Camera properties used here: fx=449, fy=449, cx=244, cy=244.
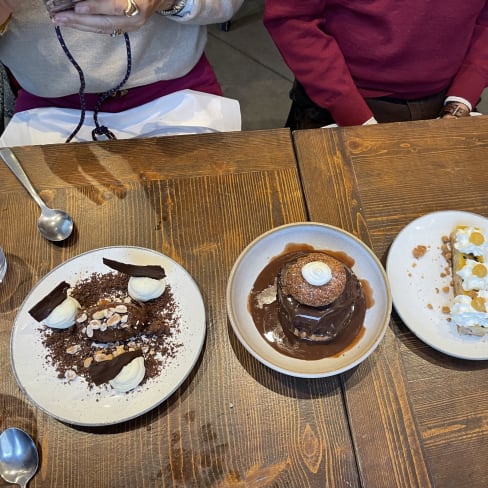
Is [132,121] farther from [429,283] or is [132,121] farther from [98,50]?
[429,283]

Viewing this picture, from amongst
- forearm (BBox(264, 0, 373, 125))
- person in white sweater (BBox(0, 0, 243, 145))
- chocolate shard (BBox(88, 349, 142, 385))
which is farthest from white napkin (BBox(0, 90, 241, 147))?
chocolate shard (BBox(88, 349, 142, 385))

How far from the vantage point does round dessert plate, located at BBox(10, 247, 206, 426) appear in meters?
0.87

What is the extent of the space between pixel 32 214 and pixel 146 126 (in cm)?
49

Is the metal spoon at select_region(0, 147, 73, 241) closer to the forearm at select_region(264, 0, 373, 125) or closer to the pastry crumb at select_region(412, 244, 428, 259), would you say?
the pastry crumb at select_region(412, 244, 428, 259)

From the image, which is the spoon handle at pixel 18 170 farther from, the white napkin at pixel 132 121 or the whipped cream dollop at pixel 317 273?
the whipped cream dollop at pixel 317 273

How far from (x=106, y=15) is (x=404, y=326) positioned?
98cm

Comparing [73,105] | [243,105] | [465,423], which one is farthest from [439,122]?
[243,105]

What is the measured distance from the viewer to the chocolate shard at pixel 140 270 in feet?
3.25

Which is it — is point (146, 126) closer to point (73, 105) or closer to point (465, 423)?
point (73, 105)

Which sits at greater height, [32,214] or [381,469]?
[32,214]

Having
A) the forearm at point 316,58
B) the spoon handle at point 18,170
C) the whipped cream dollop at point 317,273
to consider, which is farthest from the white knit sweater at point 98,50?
the whipped cream dollop at point 317,273

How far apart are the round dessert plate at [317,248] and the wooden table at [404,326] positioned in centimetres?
7

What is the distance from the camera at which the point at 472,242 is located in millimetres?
1030

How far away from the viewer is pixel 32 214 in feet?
3.65
